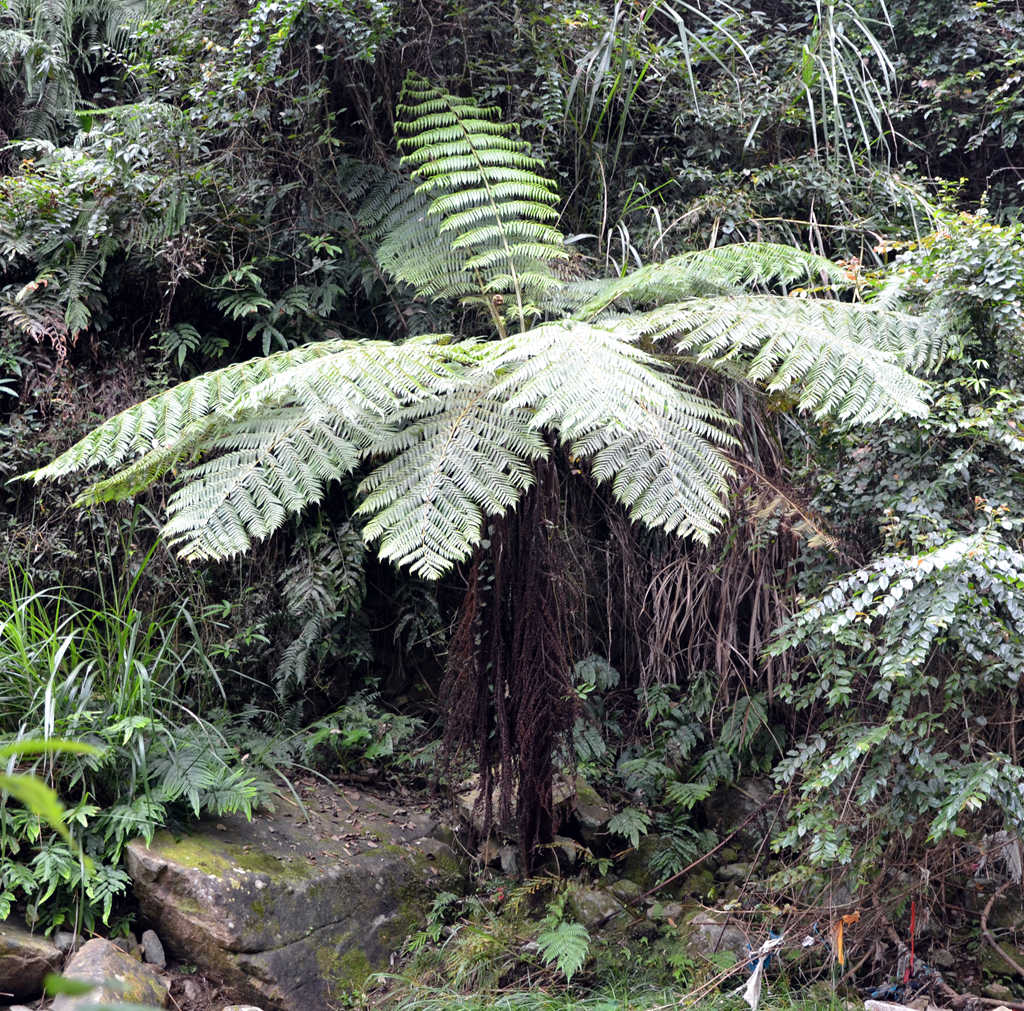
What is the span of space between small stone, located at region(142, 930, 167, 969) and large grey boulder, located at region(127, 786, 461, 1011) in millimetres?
29

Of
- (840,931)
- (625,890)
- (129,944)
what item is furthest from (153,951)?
(840,931)

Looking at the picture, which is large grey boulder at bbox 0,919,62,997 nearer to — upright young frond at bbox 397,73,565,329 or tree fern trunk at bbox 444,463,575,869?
tree fern trunk at bbox 444,463,575,869

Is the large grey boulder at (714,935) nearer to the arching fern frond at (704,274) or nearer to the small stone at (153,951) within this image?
the small stone at (153,951)

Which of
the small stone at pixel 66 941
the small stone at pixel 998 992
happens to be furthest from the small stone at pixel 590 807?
the small stone at pixel 66 941

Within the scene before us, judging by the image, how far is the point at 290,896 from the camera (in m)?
3.12

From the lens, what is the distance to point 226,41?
4344mm

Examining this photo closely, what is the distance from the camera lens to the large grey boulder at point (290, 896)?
294 cm

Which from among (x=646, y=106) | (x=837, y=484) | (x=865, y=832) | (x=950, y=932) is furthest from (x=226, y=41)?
(x=950, y=932)

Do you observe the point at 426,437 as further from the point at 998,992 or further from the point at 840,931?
the point at 998,992

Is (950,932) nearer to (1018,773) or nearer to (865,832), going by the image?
(865,832)

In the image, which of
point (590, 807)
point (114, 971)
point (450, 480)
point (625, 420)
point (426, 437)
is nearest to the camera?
point (625, 420)

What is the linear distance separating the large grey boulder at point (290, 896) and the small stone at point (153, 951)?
29mm

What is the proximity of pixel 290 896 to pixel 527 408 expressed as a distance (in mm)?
1839

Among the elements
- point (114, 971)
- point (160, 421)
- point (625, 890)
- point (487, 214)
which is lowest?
point (625, 890)
